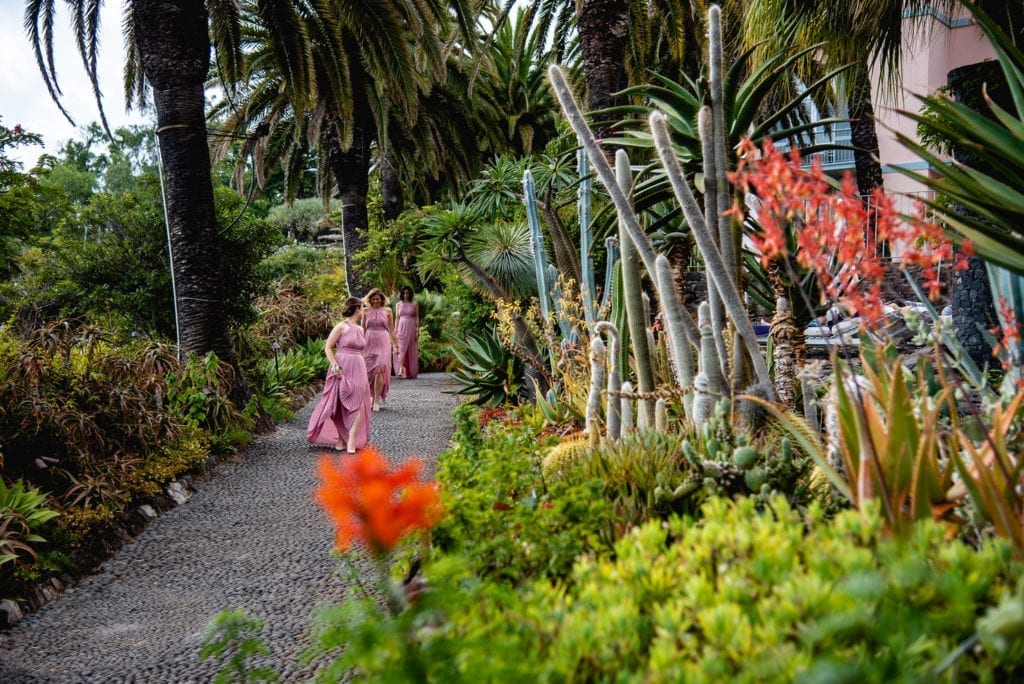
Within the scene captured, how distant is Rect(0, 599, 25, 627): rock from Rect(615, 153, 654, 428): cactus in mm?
3441

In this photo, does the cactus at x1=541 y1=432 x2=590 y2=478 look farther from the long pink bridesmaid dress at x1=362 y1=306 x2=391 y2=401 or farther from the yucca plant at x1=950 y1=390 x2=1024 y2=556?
the long pink bridesmaid dress at x1=362 y1=306 x2=391 y2=401

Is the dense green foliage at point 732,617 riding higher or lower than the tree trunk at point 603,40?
lower

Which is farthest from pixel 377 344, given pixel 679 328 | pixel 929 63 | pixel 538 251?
pixel 929 63

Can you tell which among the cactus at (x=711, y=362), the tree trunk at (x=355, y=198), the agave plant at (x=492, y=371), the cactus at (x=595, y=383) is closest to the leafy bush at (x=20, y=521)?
the cactus at (x=595, y=383)

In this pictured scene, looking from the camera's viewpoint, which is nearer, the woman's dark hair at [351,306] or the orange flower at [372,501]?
the orange flower at [372,501]

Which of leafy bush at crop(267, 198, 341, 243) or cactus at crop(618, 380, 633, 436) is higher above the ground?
leafy bush at crop(267, 198, 341, 243)

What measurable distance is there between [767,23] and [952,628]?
29.0 ft

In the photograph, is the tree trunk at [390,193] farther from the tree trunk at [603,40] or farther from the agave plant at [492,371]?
the tree trunk at [603,40]

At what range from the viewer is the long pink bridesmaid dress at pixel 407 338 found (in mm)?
14941

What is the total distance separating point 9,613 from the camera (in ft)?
14.0

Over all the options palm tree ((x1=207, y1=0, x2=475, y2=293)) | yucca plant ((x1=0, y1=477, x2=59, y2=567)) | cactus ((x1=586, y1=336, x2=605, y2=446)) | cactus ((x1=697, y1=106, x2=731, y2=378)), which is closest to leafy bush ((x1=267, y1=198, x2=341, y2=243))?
palm tree ((x1=207, y1=0, x2=475, y2=293))

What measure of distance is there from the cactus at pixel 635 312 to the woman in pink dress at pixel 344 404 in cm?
473

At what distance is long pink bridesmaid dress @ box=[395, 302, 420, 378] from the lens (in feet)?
49.0

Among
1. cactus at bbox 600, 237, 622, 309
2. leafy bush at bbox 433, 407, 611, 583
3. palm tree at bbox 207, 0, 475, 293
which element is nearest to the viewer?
leafy bush at bbox 433, 407, 611, 583
